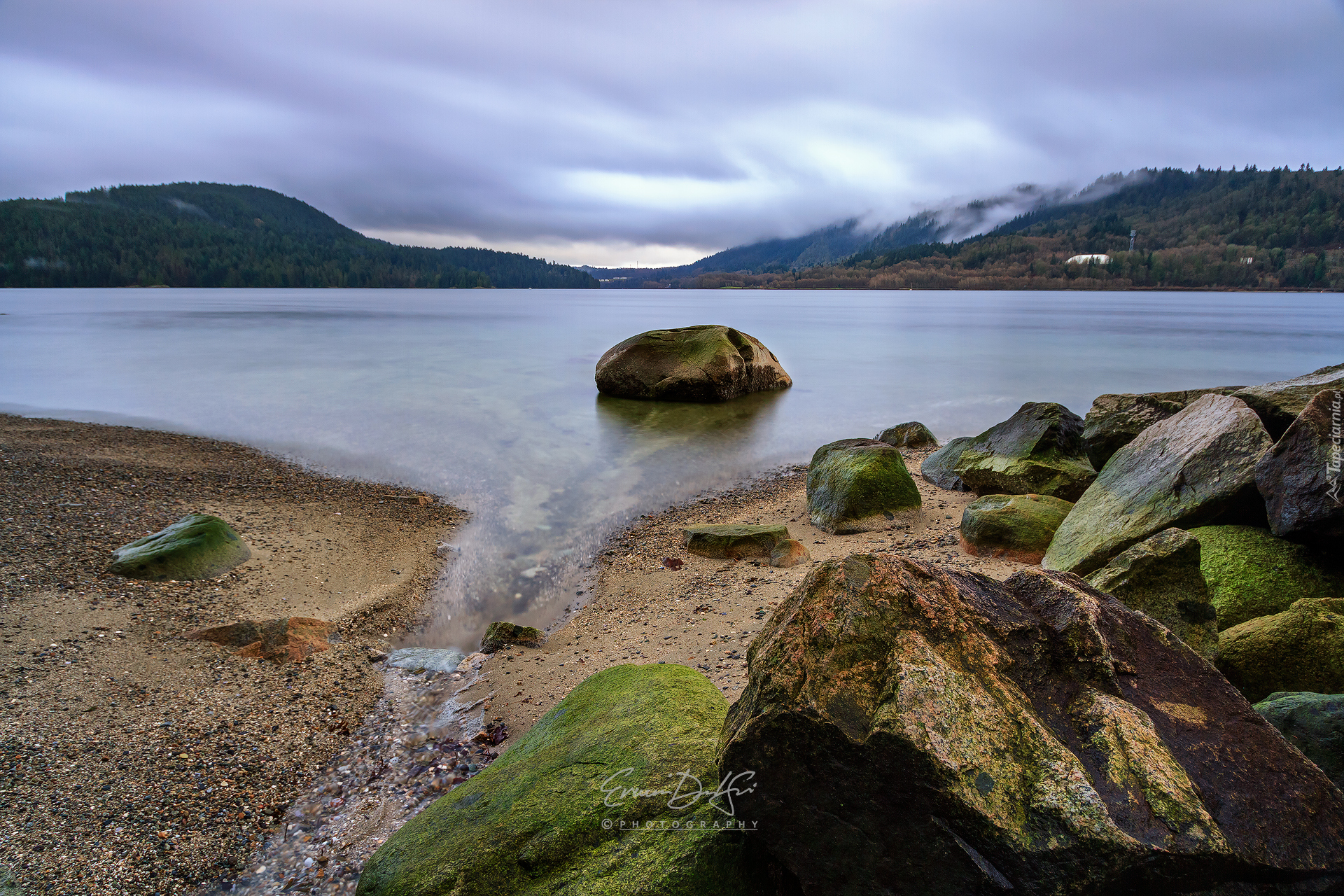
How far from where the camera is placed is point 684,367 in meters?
19.3

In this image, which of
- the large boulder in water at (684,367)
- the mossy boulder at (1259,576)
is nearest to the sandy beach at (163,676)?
the mossy boulder at (1259,576)

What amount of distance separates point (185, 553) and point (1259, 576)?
31.8 feet

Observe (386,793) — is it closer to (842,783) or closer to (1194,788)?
(842,783)

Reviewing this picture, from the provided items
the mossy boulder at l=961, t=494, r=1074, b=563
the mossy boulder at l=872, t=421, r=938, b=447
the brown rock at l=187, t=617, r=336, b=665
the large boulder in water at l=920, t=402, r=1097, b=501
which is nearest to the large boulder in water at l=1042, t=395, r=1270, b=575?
the mossy boulder at l=961, t=494, r=1074, b=563

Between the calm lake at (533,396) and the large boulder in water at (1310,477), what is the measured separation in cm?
656

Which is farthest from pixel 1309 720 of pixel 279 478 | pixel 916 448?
pixel 279 478

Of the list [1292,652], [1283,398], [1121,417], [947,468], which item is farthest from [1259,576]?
[947,468]

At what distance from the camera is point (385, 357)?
32125 mm

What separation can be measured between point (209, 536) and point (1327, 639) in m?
9.52

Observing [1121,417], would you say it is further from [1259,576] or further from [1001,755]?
[1001,755]

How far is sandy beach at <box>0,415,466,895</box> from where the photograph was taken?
3.57 meters

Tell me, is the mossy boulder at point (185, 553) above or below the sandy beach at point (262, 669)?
above

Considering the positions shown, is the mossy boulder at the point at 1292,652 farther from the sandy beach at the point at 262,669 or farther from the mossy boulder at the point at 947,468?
the mossy boulder at the point at 947,468

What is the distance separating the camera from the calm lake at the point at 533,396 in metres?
10.7
